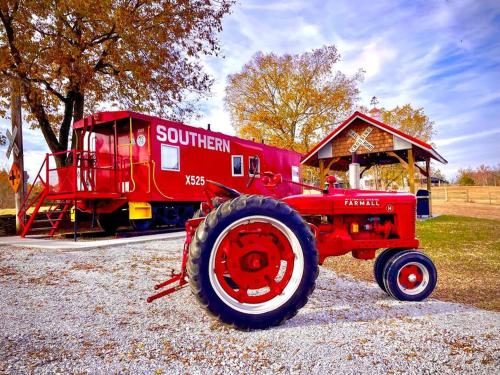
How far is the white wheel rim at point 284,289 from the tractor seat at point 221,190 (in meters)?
0.46

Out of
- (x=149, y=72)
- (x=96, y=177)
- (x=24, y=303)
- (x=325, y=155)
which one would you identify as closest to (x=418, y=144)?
(x=325, y=155)

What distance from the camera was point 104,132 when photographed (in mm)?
10789

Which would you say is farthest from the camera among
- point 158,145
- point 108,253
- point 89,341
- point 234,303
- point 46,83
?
point 46,83

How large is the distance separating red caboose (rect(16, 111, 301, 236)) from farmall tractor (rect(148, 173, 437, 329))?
548cm

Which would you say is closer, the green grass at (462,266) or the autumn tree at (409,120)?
the green grass at (462,266)

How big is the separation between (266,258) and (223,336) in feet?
2.44

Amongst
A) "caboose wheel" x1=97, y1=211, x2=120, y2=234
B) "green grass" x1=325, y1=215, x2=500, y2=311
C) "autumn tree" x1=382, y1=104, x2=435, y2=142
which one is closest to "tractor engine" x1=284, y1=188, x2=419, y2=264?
"green grass" x1=325, y1=215, x2=500, y2=311

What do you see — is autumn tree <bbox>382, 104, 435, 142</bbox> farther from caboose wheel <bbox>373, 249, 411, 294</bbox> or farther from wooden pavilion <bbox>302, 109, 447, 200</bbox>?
caboose wheel <bbox>373, 249, 411, 294</bbox>

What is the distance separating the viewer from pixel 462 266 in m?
6.36

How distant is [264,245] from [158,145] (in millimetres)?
7846

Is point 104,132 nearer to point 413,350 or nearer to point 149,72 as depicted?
point 149,72

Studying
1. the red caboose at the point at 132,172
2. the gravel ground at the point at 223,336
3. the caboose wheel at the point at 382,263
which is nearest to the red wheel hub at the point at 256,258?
the gravel ground at the point at 223,336

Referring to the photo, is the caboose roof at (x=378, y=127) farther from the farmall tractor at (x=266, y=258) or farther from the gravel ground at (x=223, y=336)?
the farmall tractor at (x=266, y=258)

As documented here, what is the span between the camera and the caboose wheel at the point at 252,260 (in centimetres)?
285
